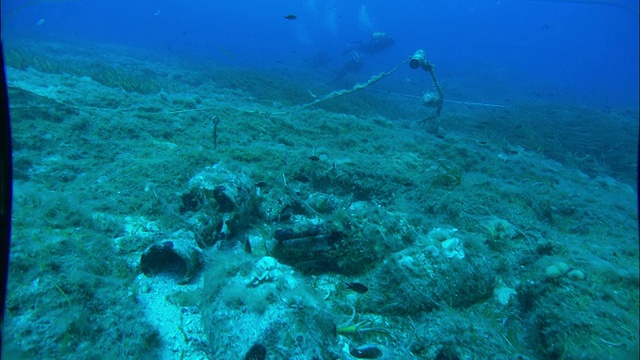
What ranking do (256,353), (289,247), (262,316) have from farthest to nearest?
(289,247) → (262,316) → (256,353)

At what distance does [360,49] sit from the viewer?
26203 mm

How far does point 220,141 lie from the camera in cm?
712

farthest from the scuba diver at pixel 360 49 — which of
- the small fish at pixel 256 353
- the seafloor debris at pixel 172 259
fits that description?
the small fish at pixel 256 353

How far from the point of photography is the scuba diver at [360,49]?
72.1 ft

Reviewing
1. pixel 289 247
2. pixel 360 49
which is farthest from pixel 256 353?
pixel 360 49

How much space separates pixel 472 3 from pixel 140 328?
733 ft

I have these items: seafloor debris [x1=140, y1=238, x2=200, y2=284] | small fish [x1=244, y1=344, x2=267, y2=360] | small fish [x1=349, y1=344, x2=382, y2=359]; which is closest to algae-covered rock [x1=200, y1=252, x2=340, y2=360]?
small fish [x1=244, y1=344, x2=267, y2=360]

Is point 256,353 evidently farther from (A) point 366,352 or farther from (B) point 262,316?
(A) point 366,352

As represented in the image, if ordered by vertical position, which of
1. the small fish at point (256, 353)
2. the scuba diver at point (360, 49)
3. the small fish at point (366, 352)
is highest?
the scuba diver at point (360, 49)

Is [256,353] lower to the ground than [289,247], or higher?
lower

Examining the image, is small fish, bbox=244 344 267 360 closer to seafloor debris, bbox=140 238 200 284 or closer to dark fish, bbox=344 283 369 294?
dark fish, bbox=344 283 369 294

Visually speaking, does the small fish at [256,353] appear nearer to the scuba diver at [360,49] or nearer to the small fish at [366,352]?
the small fish at [366,352]

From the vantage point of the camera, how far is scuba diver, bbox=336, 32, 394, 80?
21969mm

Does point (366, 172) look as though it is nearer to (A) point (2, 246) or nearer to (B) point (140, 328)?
(B) point (140, 328)
